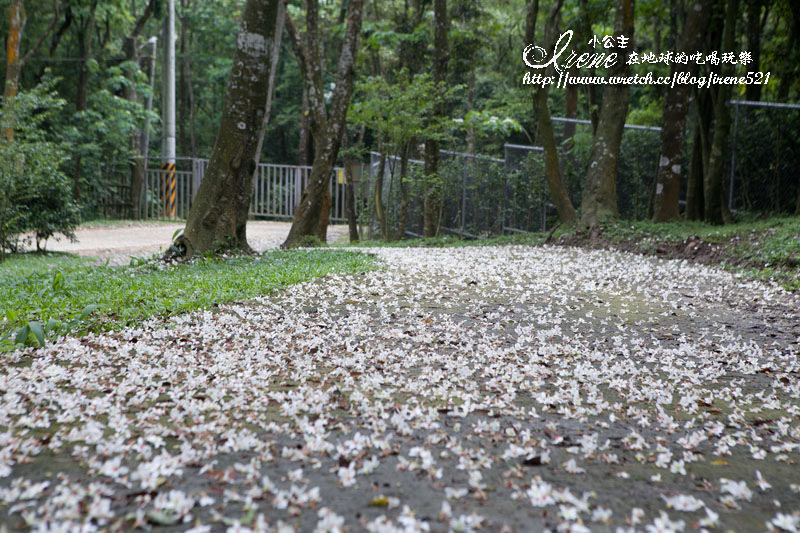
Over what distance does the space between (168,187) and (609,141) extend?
60.0ft

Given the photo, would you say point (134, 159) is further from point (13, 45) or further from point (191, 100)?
point (13, 45)

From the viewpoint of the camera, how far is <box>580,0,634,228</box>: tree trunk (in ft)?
34.4

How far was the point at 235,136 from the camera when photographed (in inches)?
321

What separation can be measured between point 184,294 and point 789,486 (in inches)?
170

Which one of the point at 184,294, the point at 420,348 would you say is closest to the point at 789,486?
the point at 420,348

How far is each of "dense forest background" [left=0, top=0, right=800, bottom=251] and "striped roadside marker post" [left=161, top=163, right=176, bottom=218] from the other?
1080mm

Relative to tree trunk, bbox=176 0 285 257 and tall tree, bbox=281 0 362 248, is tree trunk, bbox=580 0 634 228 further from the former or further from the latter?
tree trunk, bbox=176 0 285 257

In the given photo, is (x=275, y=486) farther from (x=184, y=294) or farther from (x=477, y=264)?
(x=477, y=264)

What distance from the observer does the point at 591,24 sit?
12703 millimetres

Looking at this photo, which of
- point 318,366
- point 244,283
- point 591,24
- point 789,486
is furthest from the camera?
point 591,24

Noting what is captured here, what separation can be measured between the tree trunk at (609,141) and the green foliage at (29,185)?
378 inches

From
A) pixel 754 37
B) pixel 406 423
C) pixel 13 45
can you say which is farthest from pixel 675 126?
pixel 13 45

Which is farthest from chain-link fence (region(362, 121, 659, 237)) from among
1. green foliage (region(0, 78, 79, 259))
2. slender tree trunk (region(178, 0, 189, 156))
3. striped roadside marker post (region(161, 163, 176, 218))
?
slender tree trunk (region(178, 0, 189, 156))

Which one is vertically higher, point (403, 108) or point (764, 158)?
point (403, 108)
